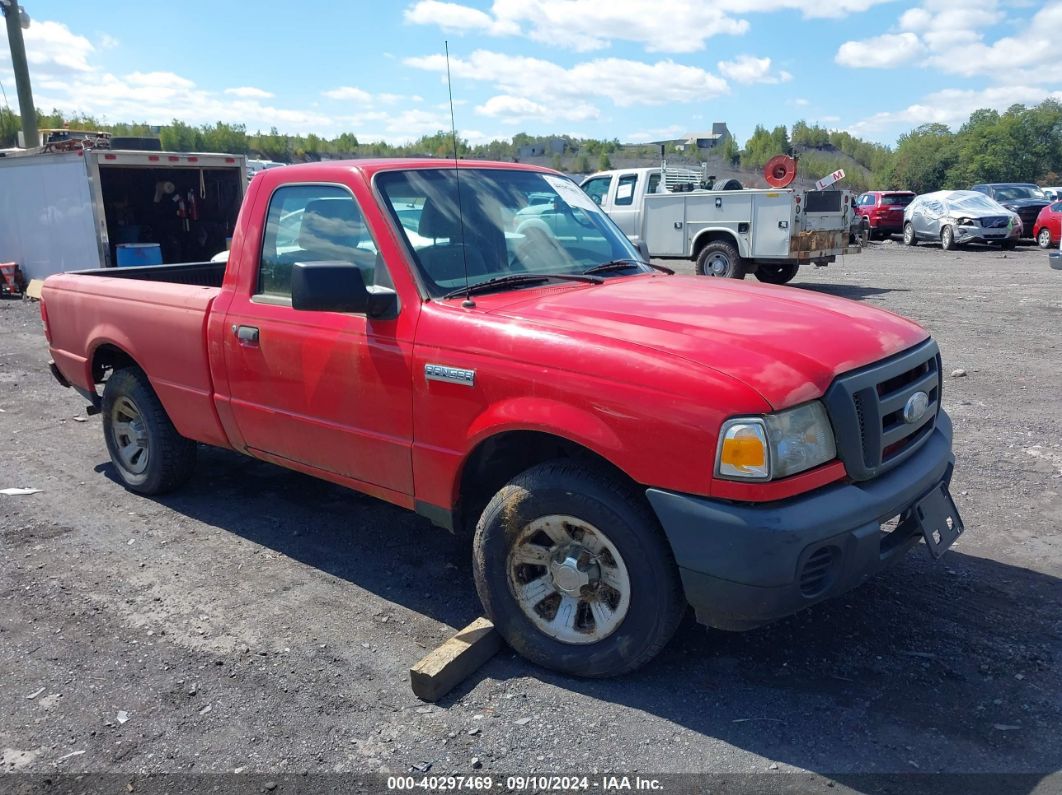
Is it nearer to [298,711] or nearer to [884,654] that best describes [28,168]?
[298,711]

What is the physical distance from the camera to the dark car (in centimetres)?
2536

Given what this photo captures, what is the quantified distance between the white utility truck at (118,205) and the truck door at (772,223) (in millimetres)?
7999

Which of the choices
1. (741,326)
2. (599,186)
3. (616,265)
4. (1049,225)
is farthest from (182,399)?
(1049,225)

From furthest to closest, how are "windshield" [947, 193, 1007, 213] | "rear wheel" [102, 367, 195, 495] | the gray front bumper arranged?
"windshield" [947, 193, 1007, 213] → "rear wheel" [102, 367, 195, 495] → the gray front bumper

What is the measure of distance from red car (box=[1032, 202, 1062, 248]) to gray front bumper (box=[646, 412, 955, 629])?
23.2 m

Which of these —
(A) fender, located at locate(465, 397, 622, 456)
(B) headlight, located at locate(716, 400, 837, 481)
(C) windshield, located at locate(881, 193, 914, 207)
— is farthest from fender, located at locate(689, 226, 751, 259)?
(C) windshield, located at locate(881, 193, 914, 207)

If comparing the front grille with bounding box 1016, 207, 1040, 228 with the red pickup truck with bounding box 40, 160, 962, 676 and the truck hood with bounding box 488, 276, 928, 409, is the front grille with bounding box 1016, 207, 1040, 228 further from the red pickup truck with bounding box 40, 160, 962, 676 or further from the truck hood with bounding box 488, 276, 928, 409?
the truck hood with bounding box 488, 276, 928, 409

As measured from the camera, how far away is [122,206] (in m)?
13.2

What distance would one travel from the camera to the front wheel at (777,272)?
15539 millimetres

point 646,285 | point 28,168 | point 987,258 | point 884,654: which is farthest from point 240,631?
point 987,258

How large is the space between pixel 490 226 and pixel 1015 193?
27169 mm

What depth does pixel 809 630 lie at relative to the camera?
3750mm

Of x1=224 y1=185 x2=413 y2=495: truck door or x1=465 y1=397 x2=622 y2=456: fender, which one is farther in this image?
x1=224 y1=185 x2=413 y2=495: truck door

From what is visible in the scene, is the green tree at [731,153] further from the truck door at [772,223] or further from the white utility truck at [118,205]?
the white utility truck at [118,205]
